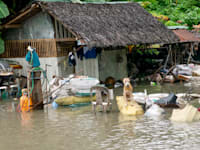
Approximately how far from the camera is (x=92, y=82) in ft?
50.2

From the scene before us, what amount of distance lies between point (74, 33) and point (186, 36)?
997cm

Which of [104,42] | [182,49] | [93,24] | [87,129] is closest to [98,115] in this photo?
[87,129]

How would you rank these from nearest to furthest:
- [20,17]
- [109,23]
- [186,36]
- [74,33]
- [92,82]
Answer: [92,82]
[74,33]
[20,17]
[109,23]
[186,36]

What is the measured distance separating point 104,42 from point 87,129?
6.54 m

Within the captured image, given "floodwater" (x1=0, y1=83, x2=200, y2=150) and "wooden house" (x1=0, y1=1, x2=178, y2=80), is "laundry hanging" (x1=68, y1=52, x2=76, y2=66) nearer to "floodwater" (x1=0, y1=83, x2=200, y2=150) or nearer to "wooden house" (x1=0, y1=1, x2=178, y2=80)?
"wooden house" (x1=0, y1=1, x2=178, y2=80)

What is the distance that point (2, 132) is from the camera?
11.7 m

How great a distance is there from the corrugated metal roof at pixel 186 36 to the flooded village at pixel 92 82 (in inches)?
3.4

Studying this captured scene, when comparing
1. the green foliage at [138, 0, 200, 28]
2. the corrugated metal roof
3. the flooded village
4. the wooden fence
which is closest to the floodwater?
the flooded village

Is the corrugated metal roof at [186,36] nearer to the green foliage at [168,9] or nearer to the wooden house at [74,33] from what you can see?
the wooden house at [74,33]

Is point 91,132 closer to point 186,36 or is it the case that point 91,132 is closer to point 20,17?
point 20,17

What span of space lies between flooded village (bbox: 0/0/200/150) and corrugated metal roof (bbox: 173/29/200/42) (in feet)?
0.28

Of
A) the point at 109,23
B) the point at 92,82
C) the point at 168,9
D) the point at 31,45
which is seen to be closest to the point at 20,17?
the point at 31,45

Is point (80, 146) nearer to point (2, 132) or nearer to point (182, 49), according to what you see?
point (2, 132)

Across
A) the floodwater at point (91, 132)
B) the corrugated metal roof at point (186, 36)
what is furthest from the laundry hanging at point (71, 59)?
the corrugated metal roof at point (186, 36)
